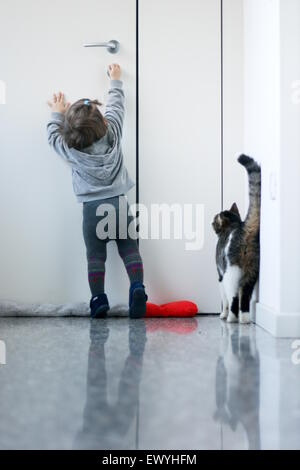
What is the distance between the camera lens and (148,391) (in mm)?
980

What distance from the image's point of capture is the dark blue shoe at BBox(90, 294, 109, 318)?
77.7 inches

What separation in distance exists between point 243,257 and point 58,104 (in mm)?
943

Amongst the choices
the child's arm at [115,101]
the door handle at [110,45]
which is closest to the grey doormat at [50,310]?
the child's arm at [115,101]

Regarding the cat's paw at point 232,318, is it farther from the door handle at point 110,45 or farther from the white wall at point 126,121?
the door handle at point 110,45

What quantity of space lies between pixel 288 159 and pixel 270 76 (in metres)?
0.32

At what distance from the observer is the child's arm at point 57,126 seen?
2.07 m

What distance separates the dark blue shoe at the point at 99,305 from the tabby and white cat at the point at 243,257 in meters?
0.45

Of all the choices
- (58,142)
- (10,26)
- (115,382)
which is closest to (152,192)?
(58,142)

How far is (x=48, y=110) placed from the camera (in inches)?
85.0

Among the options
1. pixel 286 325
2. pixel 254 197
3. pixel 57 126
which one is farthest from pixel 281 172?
pixel 57 126

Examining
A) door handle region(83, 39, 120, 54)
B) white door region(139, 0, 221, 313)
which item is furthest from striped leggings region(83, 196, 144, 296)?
door handle region(83, 39, 120, 54)

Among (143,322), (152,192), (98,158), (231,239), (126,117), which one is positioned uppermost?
(126,117)

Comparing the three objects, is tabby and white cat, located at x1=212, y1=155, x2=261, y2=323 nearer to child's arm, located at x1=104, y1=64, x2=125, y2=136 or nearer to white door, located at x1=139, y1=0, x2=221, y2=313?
white door, located at x1=139, y1=0, x2=221, y2=313

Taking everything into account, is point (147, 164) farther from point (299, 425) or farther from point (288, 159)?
point (299, 425)
